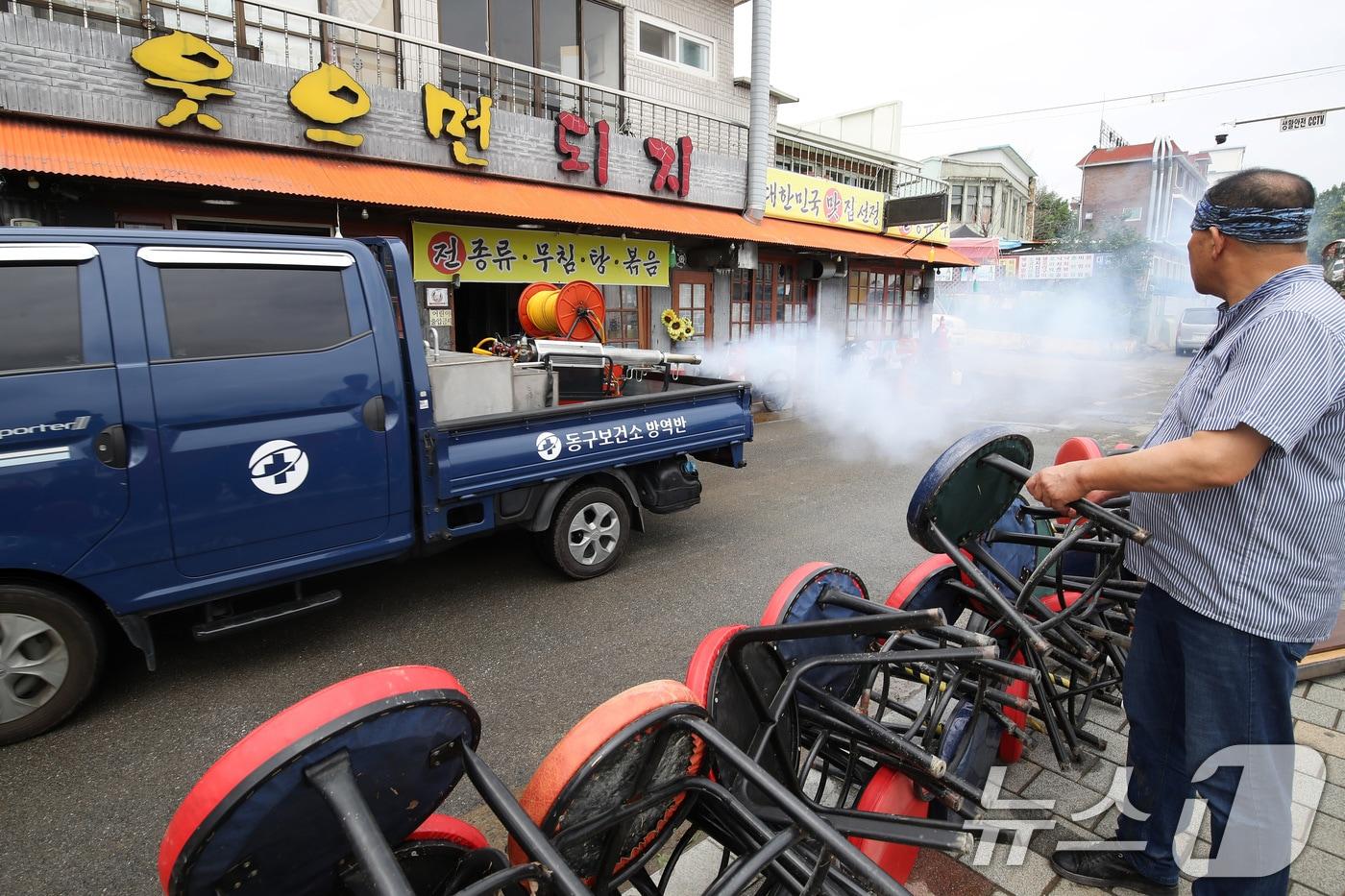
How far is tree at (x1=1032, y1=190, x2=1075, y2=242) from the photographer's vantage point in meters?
46.7

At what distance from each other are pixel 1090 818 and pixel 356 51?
10246 millimetres

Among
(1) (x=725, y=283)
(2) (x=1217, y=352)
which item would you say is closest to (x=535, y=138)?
(1) (x=725, y=283)

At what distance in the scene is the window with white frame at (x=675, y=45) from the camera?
40.8 feet

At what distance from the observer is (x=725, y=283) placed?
13.2 meters

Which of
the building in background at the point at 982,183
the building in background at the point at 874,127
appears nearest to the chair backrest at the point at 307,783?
the building in background at the point at 874,127

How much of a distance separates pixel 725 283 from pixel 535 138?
4.62 meters

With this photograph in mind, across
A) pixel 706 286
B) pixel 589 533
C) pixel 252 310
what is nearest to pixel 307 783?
pixel 252 310

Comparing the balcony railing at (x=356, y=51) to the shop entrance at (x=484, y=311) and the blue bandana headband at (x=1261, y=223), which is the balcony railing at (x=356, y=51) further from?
the blue bandana headband at (x=1261, y=223)

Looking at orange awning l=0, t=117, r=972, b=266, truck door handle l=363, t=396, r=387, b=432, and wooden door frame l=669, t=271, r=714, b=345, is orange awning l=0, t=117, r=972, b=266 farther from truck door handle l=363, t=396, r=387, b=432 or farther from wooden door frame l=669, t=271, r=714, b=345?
truck door handle l=363, t=396, r=387, b=432

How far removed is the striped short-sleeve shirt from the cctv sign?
62.8 ft

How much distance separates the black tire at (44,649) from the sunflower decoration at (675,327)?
8749 mm

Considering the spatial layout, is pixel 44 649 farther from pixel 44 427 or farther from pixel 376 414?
pixel 376 414

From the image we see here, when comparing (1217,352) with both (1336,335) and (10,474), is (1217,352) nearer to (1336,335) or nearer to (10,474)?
(1336,335)

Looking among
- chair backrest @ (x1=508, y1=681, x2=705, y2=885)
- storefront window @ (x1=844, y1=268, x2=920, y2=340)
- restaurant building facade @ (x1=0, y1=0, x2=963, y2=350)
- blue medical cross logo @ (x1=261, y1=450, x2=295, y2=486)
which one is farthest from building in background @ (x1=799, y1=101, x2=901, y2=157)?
chair backrest @ (x1=508, y1=681, x2=705, y2=885)
